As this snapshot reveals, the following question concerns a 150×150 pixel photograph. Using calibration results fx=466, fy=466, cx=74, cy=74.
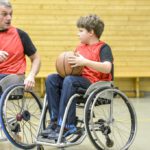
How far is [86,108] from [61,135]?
0.79ft

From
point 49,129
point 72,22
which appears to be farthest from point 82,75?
point 72,22

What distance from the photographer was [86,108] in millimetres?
2883

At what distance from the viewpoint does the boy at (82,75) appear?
9.93ft

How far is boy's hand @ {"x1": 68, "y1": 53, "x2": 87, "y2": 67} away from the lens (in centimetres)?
303

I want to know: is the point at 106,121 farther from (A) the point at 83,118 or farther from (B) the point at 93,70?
(B) the point at 93,70

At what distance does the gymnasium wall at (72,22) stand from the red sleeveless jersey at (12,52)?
10.7 ft

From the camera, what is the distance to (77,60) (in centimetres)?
304

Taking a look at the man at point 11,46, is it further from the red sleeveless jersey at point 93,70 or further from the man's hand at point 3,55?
the red sleeveless jersey at point 93,70

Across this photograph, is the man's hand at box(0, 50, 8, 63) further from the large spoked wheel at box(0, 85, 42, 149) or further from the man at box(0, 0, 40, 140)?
the large spoked wheel at box(0, 85, 42, 149)

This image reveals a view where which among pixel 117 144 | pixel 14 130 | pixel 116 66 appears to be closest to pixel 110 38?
pixel 116 66

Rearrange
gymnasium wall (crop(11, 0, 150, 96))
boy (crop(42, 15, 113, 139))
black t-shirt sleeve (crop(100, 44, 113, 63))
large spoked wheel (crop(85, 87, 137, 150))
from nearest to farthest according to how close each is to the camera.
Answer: large spoked wheel (crop(85, 87, 137, 150)), boy (crop(42, 15, 113, 139)), black t-shirt sleeve (crop(100, 44, 113, 63)), gymnasium wall (crop(11, 0, 150, 96))

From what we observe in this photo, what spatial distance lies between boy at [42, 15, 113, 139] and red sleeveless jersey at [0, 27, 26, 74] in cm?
38

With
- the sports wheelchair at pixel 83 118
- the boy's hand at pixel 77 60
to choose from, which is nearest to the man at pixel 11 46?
the sports wheelchair at pixel 83 118

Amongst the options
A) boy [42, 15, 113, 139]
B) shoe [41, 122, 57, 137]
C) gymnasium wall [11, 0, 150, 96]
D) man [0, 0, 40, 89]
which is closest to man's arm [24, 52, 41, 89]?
man [0, 0, 40, 89]
